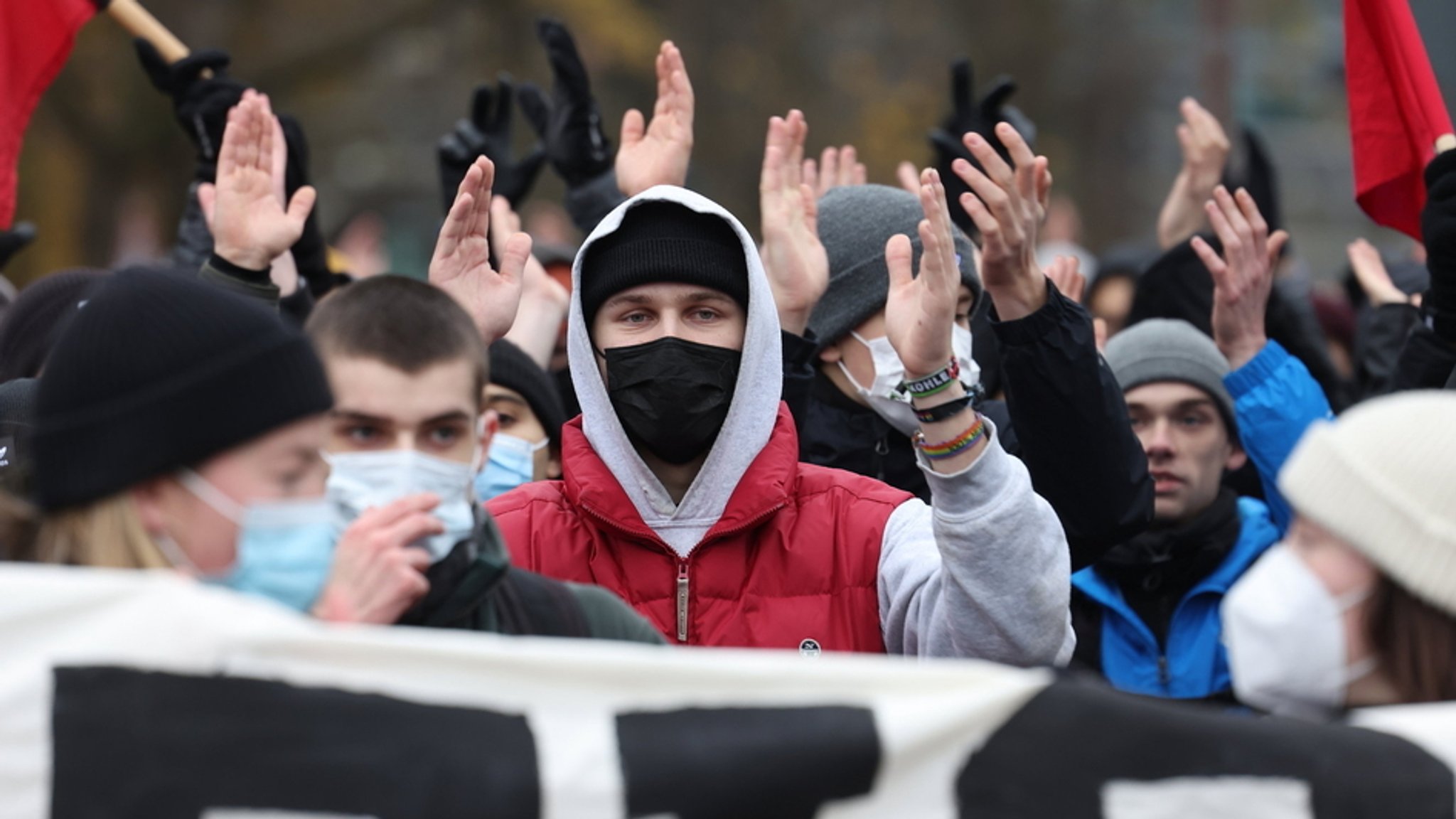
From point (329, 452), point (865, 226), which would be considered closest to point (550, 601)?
point (329, 452)

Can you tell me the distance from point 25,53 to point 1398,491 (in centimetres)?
474

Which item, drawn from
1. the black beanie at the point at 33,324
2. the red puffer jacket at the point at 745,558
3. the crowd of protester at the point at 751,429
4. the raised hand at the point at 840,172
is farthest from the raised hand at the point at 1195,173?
the black beanie at the point at 33,324

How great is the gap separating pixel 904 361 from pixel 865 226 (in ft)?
5.41

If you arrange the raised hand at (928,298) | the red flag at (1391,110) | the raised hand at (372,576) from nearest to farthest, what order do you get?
the raised hand at (372,576) → the raised hand at (928,298) → the red flag at (1391,110)

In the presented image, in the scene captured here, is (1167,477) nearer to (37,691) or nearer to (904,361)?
(904,361)

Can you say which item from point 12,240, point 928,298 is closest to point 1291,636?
point 928,298

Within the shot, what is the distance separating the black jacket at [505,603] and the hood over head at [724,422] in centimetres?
59

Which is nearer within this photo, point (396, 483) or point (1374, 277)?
point (396, 483)

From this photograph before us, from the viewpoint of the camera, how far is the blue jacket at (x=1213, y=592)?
4809 millimetres

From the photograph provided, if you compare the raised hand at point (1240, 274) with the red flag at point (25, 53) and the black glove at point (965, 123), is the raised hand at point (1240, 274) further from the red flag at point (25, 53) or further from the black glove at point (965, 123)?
the red flag at point (25, 53)

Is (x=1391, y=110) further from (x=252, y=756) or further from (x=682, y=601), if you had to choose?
(x=252, y=756)

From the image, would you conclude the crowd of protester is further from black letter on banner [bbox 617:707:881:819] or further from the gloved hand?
black letter on banner [bbox 617:707:881:819]

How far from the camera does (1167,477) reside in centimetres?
528

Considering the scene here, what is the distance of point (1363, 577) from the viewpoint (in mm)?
2928
